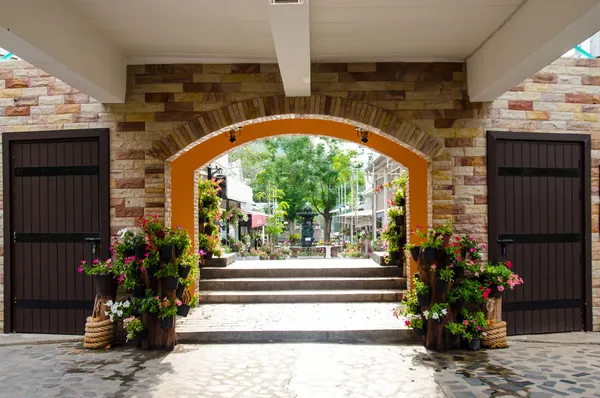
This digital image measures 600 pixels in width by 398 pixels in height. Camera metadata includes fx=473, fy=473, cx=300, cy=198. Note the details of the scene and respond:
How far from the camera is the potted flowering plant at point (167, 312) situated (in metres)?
5.01

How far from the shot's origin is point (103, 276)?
201 inches

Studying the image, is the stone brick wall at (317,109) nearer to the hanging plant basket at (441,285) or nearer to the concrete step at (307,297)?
the hanging plant basket at (441,285)

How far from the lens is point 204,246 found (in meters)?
8.23

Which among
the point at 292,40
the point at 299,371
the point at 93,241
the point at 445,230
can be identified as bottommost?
the point at 299,371

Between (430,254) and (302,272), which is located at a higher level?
(430,254)

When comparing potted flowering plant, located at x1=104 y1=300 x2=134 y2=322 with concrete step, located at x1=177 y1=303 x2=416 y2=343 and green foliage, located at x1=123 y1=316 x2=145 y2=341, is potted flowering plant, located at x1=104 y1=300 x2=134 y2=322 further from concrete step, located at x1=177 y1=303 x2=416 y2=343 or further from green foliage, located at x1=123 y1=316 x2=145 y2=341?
concrete step, located at x1=177 y1=303 x2=416 y2=343

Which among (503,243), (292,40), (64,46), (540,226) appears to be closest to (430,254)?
(503,243)

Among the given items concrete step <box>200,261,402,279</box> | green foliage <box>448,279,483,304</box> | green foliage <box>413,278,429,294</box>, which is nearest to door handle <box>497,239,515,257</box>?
green foliage <box>448,279,483,304</box>

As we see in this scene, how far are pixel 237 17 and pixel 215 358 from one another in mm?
3354

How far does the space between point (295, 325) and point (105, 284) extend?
2.21 m

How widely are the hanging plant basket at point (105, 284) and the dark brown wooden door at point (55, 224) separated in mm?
445

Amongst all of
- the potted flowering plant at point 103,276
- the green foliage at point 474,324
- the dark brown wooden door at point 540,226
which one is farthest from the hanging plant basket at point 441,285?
the potted flowering plant at point 103,276

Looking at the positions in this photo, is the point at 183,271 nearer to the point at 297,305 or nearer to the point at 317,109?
the point at 297,305

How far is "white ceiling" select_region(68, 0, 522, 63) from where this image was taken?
13.7ft
